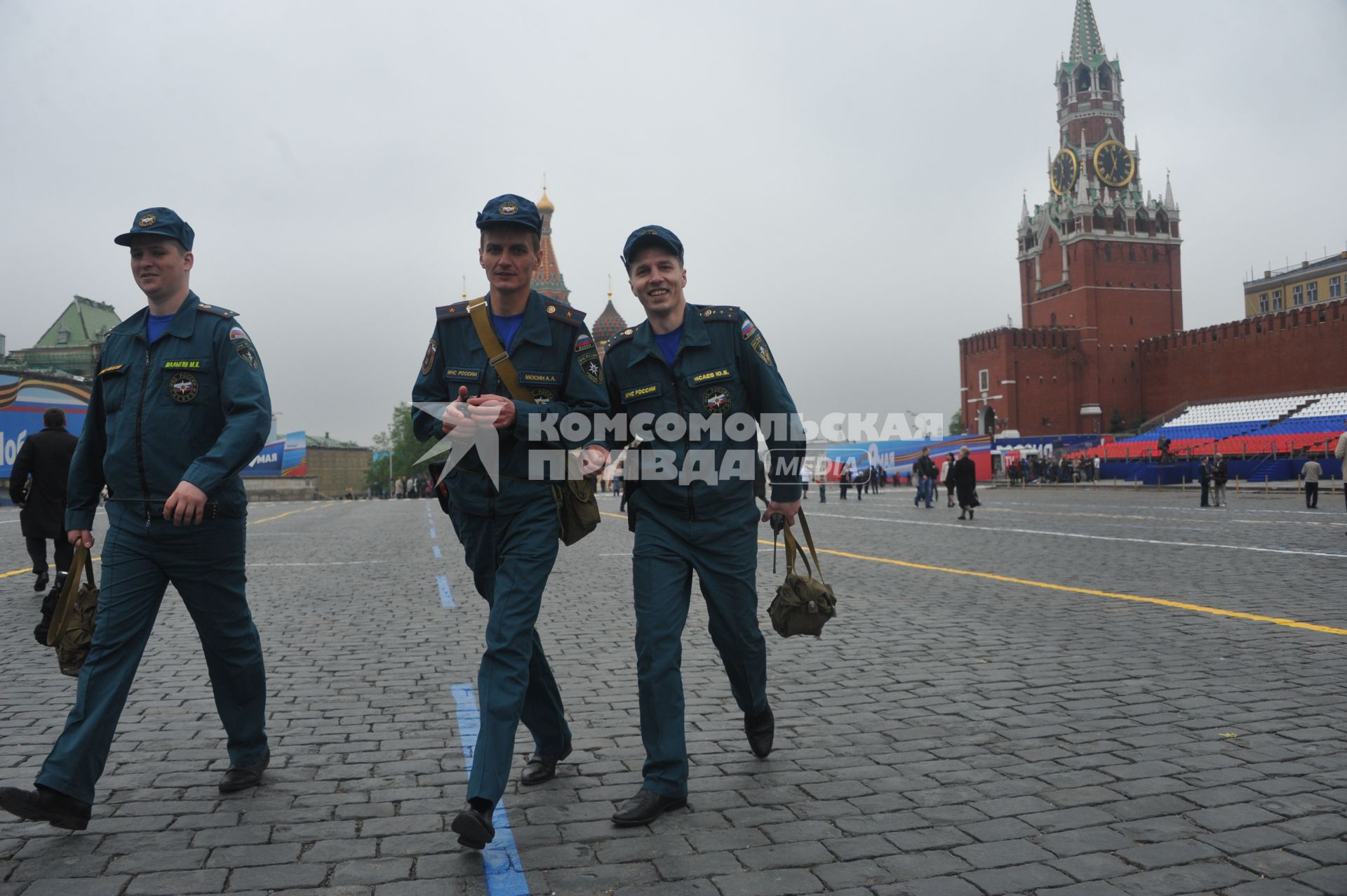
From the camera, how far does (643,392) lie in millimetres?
3787

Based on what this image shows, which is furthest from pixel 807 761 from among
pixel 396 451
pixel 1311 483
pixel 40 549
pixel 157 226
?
pixel 396 451

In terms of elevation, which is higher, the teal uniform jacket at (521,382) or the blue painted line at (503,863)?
the teal uniform jacket at (521,382)

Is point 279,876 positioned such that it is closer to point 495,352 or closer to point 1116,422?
point 495,352

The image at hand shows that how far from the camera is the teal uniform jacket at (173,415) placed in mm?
3479

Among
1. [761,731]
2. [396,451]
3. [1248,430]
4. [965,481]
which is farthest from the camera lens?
[396,451]

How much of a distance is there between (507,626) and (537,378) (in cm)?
88

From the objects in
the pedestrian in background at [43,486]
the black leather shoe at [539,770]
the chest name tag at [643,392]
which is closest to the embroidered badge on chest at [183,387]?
the chest name tag at [643,392]

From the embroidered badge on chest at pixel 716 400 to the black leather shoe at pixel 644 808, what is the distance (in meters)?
1.36

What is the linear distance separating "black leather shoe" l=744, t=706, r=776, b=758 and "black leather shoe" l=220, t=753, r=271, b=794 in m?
1.82

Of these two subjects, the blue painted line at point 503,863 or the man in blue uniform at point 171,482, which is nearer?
the blue painted line at point 503,863

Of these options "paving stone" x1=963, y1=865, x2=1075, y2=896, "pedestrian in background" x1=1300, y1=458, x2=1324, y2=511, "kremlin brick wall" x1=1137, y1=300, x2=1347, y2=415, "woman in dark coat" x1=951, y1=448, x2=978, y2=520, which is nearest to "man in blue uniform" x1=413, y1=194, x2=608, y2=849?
"paving stone" x1=963, y1=865, x2=1075, y2=896

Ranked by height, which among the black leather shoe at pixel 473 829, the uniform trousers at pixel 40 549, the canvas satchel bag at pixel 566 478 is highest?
the canvas satchel bag at pixel 566 478

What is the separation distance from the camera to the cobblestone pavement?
2877 millimetres

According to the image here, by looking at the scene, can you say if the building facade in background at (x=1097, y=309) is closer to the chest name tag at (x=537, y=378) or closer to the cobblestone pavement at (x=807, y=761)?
the cobblestone pavement at (x=807, y=761)
